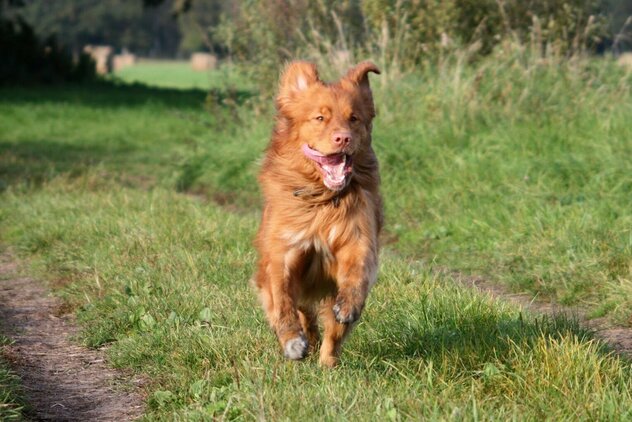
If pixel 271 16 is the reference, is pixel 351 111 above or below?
above

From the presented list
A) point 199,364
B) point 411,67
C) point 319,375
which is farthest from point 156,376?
point 411,67

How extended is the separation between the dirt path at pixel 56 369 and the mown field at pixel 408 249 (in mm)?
143

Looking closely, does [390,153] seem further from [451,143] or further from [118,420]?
[118,420]

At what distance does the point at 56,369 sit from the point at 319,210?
1.75 meters

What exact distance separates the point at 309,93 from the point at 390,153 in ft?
18.1

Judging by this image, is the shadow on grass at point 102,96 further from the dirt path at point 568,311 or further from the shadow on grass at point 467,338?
the shadow on grass at point 467,338

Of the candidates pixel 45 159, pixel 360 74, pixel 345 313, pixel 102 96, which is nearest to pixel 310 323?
pixel 345 313

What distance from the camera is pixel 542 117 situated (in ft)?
35.7

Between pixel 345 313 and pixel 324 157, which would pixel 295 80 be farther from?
pixel 345 313

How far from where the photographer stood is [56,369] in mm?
5559

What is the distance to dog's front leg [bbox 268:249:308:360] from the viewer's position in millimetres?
4613

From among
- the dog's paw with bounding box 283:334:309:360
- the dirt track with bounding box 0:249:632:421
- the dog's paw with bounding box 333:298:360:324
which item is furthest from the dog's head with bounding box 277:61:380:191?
the dirt track with bounding box 0:249:632:421

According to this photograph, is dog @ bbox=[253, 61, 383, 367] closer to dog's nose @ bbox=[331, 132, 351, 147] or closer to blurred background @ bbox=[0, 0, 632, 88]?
dog's nose @ bbox=[331, 132, 351, 147]

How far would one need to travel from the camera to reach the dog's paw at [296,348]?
4.59 meters
